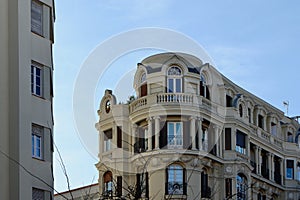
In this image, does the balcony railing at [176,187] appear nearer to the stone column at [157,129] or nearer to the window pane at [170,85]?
the stone column at [157,129]

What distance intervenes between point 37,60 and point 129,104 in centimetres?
2409

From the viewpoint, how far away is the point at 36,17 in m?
30.1

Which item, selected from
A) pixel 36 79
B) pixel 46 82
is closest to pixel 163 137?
pixel 46 82

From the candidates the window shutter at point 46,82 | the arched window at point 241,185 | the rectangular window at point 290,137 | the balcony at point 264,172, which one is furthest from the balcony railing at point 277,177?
the window shutter at point 46,82

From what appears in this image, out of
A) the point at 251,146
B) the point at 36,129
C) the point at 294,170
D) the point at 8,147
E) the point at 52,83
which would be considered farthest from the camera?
the point at 294,170

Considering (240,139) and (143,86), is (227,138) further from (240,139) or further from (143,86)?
(143,86)

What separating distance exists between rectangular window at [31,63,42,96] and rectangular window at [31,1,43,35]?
3.78 ft

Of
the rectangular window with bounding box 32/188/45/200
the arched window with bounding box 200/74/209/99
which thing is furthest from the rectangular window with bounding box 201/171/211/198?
the rectangular window with bounding box 32/188/45/200

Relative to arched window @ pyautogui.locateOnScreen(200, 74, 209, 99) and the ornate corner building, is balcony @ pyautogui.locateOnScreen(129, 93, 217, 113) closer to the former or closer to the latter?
the ornate corner building

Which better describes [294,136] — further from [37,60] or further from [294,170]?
[37,60]

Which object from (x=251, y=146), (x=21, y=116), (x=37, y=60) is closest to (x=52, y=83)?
(x=37, y=60)

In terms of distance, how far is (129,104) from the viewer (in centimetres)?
5359

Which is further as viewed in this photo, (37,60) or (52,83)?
(52,83)

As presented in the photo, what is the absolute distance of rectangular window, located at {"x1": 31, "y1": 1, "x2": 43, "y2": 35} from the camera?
29891 millimetres
